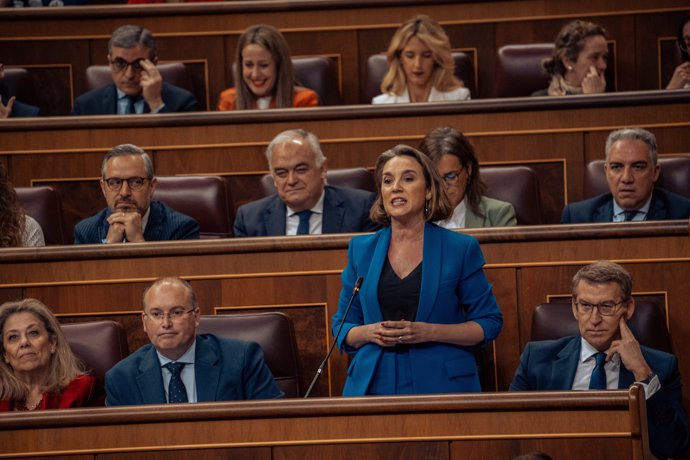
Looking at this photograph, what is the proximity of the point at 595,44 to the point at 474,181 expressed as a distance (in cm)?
71

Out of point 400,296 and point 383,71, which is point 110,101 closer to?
point 383,71

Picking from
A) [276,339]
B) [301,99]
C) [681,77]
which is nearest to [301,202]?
[276,339]

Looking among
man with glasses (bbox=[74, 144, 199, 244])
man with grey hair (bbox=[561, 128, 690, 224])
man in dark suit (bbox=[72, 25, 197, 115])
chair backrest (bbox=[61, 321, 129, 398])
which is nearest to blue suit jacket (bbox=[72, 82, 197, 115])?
man in dark suit (bbox=[72, 25, 197, 115])

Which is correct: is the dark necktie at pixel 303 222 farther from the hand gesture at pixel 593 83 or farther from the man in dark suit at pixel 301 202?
the hand gesture at pixel 593 83

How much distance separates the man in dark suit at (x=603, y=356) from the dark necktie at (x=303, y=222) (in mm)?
662

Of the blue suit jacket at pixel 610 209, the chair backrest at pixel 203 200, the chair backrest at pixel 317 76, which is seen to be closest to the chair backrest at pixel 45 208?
the chair backrest at pixel 203 200

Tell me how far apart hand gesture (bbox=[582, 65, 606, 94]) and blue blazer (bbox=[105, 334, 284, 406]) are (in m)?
1.35

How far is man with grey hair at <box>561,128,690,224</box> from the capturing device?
2611 mm

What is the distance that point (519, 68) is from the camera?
333cm

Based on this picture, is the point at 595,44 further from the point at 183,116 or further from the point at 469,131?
the point at 183,116

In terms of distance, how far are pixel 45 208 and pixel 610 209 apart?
4.14ft

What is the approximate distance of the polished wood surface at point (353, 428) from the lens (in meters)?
1.77

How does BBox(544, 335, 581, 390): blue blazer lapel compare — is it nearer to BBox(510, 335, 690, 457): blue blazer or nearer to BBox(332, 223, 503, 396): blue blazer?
BBox(510, 335, 690, 457): blue blazer

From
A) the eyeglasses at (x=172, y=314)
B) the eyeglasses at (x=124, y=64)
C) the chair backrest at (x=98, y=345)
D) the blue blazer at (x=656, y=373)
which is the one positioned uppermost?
the eyeglasses at (x=124, y=64)
